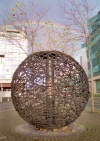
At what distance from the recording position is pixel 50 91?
259 inches

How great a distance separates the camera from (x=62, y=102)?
6.46 m

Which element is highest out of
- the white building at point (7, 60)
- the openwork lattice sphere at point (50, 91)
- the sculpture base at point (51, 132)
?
the white building at point (7, 60)

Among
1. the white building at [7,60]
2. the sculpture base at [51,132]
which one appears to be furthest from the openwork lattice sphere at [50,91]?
the white building at [7,60]

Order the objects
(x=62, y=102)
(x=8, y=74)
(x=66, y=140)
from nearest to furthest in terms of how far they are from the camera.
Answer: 1. (x=66, y=140)
2. (x=62, y=102)
3. (x=8, y=74)

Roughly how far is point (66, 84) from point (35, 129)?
218cm

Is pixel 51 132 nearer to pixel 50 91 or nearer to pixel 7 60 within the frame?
pixel 50 91

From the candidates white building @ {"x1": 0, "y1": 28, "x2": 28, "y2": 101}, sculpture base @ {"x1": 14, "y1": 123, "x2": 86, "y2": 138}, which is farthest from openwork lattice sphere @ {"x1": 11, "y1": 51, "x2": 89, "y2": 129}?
white building @ {"x1": 0, "y1": 28, "x2": 28, "y2": 101}

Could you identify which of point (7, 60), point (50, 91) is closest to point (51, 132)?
point (50, 91)

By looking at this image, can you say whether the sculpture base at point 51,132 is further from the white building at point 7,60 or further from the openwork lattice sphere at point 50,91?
the white building at point 7,60

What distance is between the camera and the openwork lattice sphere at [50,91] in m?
6.55

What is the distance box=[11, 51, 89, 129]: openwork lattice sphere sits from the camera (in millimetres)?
6547

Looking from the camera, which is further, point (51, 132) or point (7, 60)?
point (7, 60)

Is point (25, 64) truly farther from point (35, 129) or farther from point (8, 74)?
point (8, 74)

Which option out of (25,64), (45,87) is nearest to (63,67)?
(45,87)
